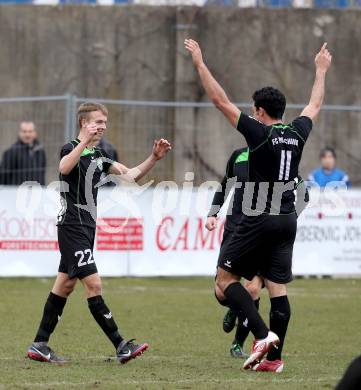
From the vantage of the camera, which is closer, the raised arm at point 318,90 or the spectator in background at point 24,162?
the raised arm at point 318,90

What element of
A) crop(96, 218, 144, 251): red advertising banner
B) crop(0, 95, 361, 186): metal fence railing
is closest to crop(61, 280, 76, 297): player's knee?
crop(96, 218, 144, 251): red advertising banner

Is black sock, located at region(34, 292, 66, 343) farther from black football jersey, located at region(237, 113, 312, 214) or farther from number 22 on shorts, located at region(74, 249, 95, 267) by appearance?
black football jersey, located at region(237, 113, 312, 214)

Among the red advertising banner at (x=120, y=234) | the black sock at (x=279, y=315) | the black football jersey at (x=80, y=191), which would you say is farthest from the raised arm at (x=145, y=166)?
the red advertising banner at (x=120, y=234)

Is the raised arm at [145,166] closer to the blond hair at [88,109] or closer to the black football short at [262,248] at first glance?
the blond hair at [88,109]

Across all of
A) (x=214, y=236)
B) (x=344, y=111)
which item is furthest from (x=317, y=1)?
(x=214, y=236)

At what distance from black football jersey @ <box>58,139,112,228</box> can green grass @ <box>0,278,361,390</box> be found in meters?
1.13

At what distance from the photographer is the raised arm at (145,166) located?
9.01 meters

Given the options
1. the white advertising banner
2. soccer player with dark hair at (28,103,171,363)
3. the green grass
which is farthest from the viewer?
the white advertising banner

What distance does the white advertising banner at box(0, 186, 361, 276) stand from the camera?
16344 millimetres

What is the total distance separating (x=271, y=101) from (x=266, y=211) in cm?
81

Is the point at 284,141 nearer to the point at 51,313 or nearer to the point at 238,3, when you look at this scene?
the point at 51,313

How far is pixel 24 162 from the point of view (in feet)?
55.1

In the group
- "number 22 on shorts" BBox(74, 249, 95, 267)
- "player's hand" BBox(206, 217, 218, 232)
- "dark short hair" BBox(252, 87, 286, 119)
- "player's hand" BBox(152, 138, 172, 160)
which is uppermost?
"dark short hair" BBox(252, 87, 286, 119)

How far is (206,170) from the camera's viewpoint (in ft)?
62.8
